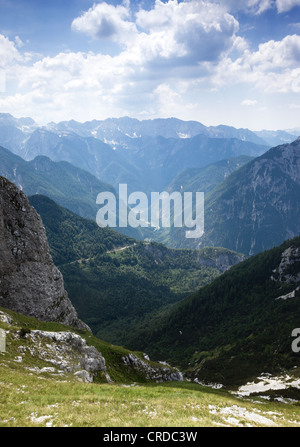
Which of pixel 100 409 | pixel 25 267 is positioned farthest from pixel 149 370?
pixel 100 409

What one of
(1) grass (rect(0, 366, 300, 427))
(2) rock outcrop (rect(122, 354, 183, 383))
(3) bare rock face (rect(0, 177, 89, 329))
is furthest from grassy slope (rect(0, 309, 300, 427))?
(3) bare rock face (rect(0, 177, 89, 329))

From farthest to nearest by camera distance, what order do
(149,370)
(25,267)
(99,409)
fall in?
(25,267) → (149,370) → (99,409)

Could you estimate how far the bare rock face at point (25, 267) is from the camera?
3066 inches

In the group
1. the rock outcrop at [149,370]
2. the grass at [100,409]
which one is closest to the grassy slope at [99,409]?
the grass at [100,409]

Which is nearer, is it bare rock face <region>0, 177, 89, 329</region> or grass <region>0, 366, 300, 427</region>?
grass <region>0, 366, 300, 427</region>

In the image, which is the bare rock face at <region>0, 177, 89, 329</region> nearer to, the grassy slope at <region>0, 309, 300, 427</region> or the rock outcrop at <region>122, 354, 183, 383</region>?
the rock outcrop at <region>122, 354, 183, 383</region>

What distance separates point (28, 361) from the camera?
3825 cm

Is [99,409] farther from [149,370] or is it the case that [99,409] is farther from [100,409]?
[149,370]

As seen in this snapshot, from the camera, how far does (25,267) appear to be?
83.1 metres

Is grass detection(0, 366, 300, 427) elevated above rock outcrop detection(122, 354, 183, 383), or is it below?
above

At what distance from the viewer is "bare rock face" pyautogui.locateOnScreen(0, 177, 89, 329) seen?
77.9m

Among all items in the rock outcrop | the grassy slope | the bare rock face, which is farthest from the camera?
the bare rock face
